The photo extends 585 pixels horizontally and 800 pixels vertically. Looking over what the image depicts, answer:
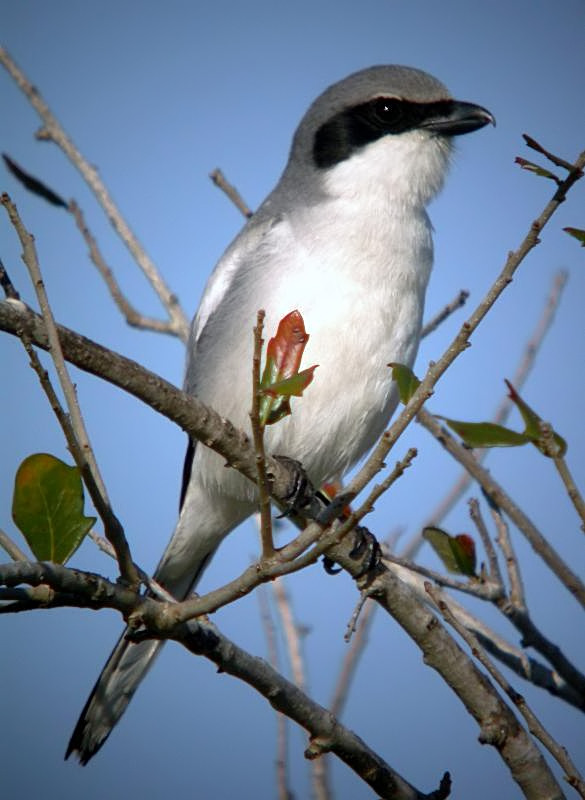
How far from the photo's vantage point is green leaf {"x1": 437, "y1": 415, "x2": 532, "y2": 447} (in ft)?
6.36

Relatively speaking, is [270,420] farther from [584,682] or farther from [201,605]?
[584,682]

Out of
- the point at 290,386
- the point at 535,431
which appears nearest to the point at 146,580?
the point at 290,386

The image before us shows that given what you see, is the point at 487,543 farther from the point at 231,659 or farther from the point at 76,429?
the point at 76,429

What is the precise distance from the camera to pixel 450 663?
100.0 inches

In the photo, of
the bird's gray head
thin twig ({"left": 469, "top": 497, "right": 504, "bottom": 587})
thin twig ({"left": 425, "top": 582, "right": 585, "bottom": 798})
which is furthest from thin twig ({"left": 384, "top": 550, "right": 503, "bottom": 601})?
the bird's gray head

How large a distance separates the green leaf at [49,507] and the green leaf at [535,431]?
901 mm

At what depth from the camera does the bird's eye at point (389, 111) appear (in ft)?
12.7

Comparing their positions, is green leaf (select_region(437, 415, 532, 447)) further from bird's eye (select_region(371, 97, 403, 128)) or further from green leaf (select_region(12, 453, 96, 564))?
bird's eye (select_region(371, 97, 403, 128))

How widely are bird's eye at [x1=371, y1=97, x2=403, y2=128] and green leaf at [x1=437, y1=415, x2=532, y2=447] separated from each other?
2253mm

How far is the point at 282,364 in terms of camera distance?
194 centimetres

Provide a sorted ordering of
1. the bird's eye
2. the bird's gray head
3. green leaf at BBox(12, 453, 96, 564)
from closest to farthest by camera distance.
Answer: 1. green leaf at BBox(12, 453, 96, 564)
2. the bird's gray head
3. the bird's eye

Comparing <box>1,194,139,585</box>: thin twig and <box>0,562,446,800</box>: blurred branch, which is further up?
<box>1,194,139,585</box>: thin twig

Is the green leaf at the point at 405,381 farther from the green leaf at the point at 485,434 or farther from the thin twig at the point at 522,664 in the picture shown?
the thin twig at the point at 522,664

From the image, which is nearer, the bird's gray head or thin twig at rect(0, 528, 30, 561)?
thin twig at rect(0, 528, 30, 561)
